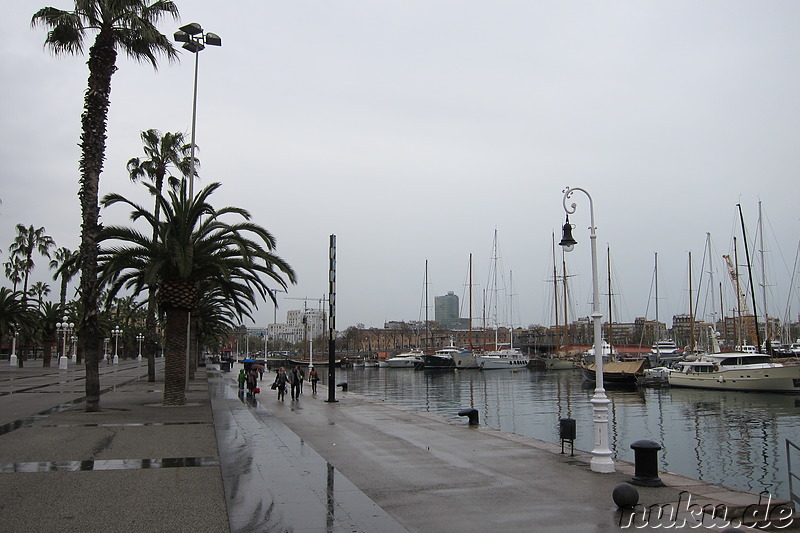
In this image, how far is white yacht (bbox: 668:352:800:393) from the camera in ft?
132

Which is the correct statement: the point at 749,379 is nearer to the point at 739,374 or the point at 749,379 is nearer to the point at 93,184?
the point at 739,374

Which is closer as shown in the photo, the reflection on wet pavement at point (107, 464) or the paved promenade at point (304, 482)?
the paved promenade at point (304, 482)

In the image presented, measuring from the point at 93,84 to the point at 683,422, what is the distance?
2759 cm

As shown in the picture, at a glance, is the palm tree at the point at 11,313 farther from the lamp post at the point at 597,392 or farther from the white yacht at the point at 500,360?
the white yacht at the point at 500,360

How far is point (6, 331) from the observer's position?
4941 cm

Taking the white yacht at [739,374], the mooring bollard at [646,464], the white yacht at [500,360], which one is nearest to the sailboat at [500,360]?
the white yacht at [500,360]

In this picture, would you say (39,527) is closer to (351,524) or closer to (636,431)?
(351,524)

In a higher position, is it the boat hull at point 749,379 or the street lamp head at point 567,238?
the street lamp head at point 567,238

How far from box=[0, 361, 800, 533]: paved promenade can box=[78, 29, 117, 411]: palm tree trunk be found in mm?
2531

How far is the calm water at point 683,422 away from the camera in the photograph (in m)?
16.7

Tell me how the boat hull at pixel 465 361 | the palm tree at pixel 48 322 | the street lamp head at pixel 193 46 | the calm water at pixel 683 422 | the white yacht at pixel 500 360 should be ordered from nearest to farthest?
1. the calm water at pixel 683 422
2. the street lamp head at pixel 193 46
3. the palm tree at pixel 48 322
4. the boat hull at pixel 465 361
5. the white yacht at pixel 500 360

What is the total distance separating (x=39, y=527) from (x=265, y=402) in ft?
63.6

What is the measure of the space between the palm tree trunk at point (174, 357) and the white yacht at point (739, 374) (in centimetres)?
3838

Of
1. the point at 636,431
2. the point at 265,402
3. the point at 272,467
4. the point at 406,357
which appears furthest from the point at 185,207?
the point at 406,357
